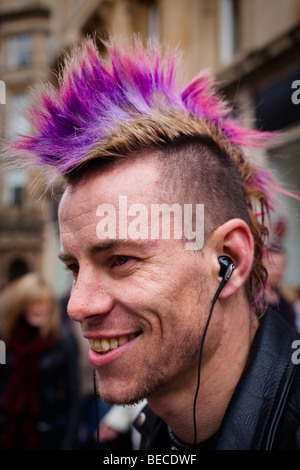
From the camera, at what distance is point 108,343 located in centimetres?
143

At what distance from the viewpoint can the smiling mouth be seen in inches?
55.4

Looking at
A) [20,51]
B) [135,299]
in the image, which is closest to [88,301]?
[135,299]

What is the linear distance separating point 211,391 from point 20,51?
24883 mm

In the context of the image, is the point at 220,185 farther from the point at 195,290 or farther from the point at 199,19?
the point at 199,19

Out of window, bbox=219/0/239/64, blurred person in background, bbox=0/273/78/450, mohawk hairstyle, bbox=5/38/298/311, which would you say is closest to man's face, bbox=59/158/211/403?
mohawk hairstyle, bbox=5/38/298/311

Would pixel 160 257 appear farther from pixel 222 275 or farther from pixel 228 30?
pixel 228 30

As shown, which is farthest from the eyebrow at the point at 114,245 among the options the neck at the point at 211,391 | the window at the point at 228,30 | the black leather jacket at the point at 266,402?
the window at the point at 228,30

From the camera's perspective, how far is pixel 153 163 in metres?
1.48

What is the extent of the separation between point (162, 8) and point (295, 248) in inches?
254

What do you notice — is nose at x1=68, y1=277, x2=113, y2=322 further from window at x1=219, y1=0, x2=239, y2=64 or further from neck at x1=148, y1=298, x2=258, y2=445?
window at x1=219, y1=0, x2=239, y2=64

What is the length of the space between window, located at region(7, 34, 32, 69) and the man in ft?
76.8

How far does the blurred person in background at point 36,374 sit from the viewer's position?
12.5ft
